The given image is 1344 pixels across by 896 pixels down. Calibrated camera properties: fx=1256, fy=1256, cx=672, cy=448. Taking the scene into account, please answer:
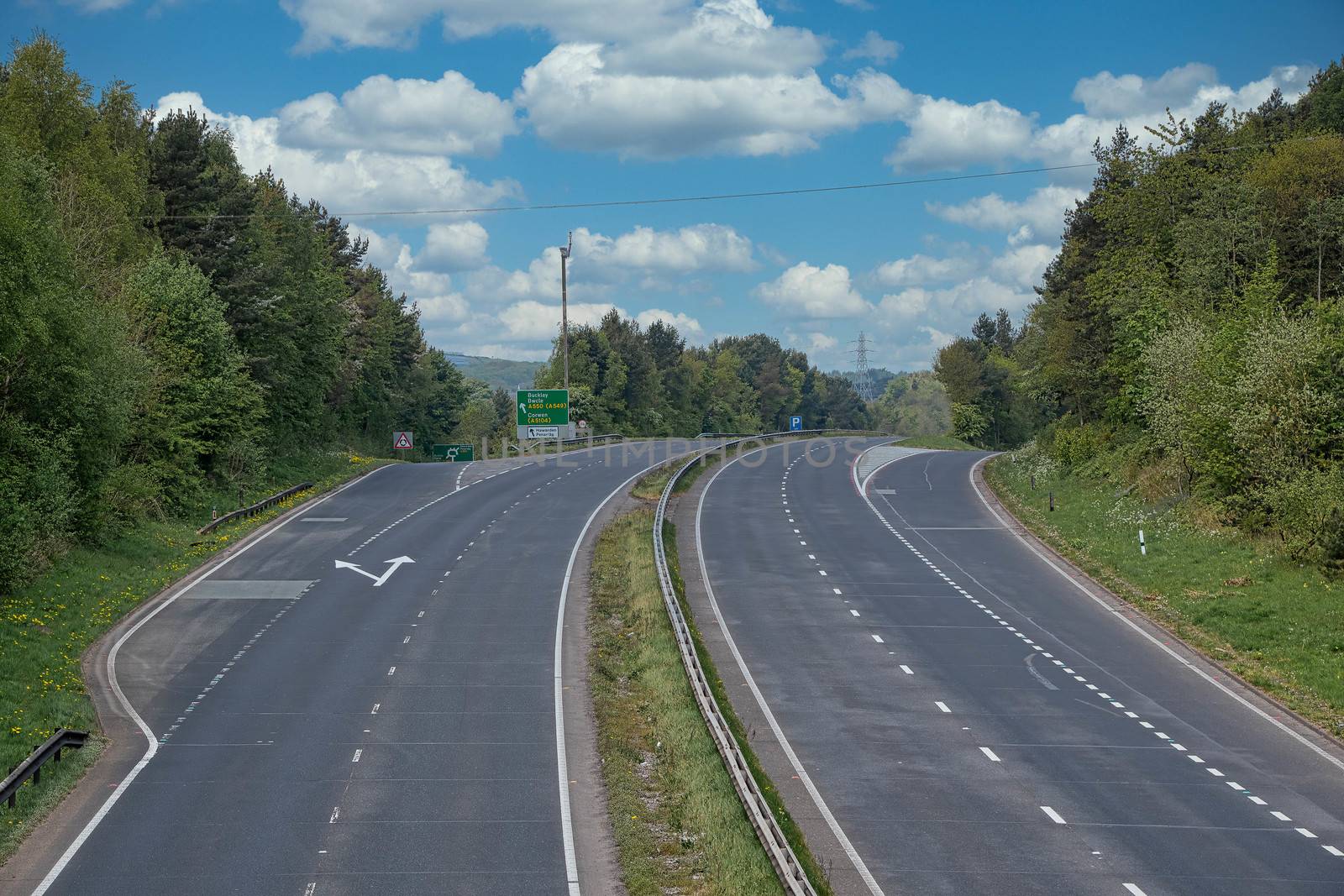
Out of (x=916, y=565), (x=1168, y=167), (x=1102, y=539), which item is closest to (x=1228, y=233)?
(x=1168, y=167)

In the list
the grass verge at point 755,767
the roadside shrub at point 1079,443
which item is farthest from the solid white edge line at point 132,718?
the roadside shrub at point 1079,443

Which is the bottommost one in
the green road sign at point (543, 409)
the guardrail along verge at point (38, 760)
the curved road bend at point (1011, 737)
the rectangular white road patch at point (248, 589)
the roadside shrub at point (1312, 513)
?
the curved road bend at point (1011, 737)

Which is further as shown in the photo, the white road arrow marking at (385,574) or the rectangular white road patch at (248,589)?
the white road arrow marking at (385,574)

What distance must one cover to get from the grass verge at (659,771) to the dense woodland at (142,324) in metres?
15.2

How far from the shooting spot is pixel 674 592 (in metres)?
35.3

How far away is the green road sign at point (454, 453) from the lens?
8794 cm

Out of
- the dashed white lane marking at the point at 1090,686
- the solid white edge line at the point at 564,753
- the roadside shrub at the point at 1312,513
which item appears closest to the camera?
the solid white edge line at the point at 564,753

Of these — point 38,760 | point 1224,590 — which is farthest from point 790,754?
point 1224,590

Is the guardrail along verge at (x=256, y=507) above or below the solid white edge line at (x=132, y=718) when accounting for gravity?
above

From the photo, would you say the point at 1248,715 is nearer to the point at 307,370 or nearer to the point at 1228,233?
the point at 1228,233

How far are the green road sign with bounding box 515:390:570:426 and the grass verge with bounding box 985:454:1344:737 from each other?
31122 mm

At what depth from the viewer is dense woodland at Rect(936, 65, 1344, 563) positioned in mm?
39250

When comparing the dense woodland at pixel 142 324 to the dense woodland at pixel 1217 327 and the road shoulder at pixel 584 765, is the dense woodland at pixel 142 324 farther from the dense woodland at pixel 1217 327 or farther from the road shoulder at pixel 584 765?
the dense woodland at pixel 1217 327

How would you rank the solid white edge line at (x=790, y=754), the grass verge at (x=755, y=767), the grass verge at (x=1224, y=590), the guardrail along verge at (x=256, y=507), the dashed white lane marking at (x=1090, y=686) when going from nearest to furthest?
1. the grass verge at (x=755, y=767)
2. the solid white edge line at (x=790, y=754)
3. the dashed white lane marking at (x=1090, y=686)
4. the grass verge at (x=1224, y=590)
5. the guardrail along verge at (x=256, y=507)
